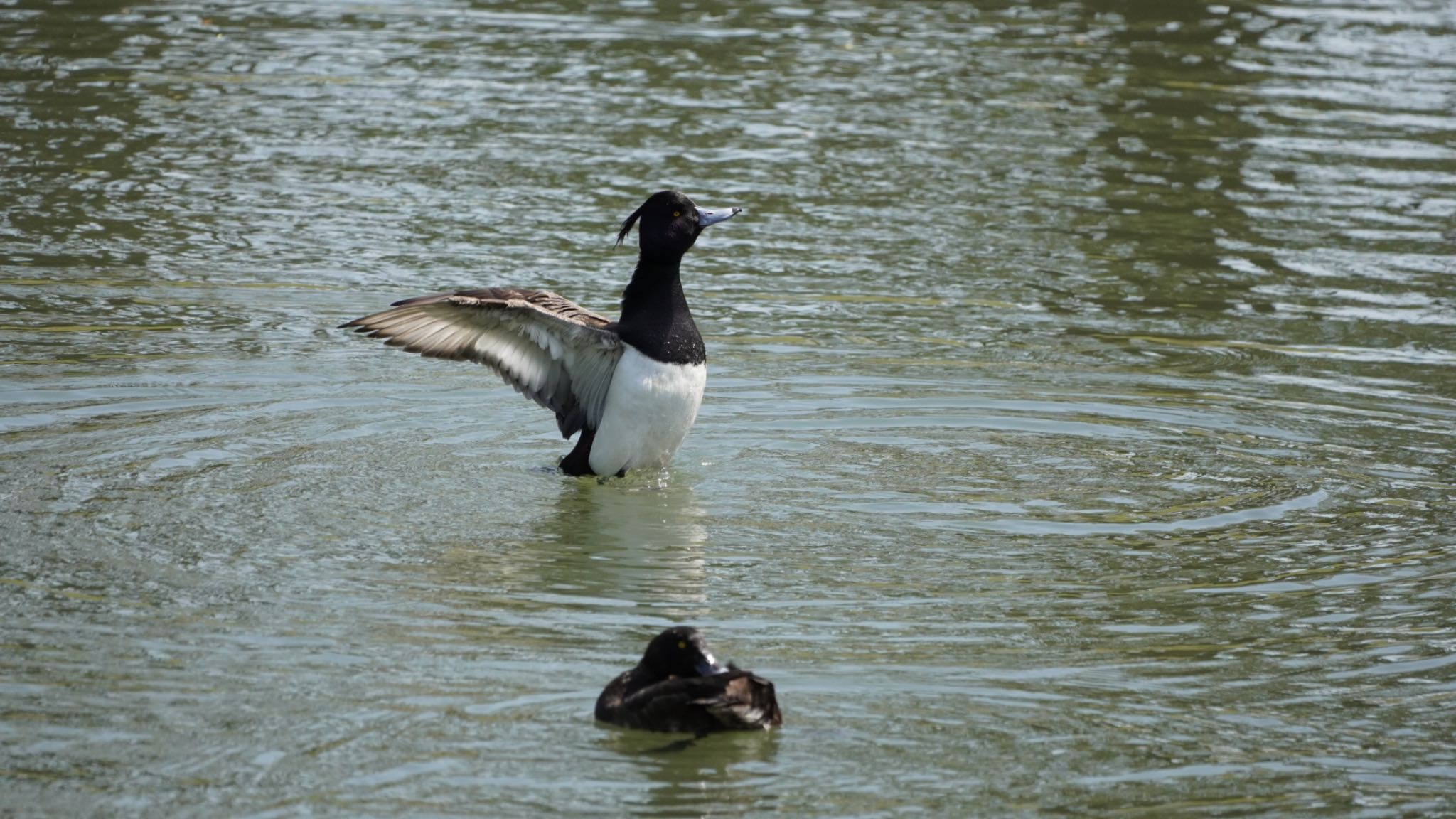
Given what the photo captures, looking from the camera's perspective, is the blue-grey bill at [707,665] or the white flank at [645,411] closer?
the blue-grey bill at [707,665]

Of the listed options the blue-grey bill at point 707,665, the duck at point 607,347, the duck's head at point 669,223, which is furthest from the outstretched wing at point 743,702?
the duck's head at point 669,223

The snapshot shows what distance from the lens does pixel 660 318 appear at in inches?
369

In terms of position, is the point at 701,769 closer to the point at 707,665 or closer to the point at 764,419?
the point at 707,665

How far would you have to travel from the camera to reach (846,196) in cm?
1470

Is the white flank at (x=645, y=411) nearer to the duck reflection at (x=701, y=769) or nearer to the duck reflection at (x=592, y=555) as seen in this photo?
the duck reflection at (x=592, y=555)

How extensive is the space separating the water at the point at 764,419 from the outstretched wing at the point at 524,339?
0.41 metres

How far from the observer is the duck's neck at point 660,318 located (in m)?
9.33

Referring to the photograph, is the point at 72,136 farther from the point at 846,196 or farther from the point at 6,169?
the point at 846,196

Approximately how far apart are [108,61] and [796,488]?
1101 cm

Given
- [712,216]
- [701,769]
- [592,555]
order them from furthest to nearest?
[712,216], [592,555], [701,769]

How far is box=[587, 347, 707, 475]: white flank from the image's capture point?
366 inches

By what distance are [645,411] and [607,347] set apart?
0.35 m

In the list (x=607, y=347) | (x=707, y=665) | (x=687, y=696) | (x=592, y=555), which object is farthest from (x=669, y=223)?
(x=687, y=696)

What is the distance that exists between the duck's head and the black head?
11.3 feet
